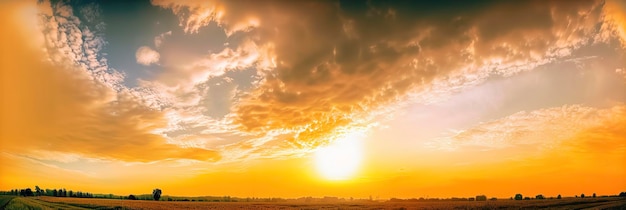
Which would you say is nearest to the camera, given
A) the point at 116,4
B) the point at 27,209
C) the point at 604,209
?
the point at 116,4

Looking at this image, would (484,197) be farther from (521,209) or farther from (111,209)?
(111,209)

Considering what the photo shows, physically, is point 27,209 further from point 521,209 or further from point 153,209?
point 521,209

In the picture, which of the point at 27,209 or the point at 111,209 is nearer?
the point at 27,209

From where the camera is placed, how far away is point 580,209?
24.3 metres

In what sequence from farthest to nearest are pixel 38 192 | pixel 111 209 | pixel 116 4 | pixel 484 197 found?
1. pixel 484 197
2. pixel 38 192
3. pixel 111 209
4. pixel 116 4

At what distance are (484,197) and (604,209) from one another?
73418 millimetres

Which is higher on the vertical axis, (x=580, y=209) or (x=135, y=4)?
(x=135, y=4)

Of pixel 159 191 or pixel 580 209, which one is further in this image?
pixel 159 191

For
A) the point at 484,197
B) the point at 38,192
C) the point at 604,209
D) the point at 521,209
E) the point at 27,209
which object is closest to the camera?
the point at 604,209

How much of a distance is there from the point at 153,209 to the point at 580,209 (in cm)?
3104

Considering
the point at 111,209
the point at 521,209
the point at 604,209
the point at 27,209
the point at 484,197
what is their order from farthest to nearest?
the point at 484,197 → the point at 111,209 → the point at 521,209 → the point at 27,209 → the point at 604,209

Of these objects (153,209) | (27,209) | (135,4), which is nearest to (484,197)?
(153,209)

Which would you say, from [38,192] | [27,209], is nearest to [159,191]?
[38,192]

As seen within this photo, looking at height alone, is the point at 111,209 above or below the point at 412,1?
below
